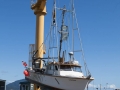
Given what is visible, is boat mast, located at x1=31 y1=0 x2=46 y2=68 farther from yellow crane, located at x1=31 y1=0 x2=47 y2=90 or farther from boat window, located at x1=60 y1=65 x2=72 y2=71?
boat window, located at x1=60 y1=65 x2=72 y2=71

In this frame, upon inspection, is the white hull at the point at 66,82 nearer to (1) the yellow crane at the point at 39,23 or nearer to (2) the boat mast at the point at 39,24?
(2) the boat mast at the point at 39,24

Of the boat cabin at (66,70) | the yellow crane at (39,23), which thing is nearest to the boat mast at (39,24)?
the yellow crane at (39,23)

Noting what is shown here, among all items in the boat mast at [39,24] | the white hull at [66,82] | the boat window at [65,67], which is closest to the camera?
the white hull at [66,82]

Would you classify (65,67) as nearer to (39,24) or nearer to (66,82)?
(66,82)

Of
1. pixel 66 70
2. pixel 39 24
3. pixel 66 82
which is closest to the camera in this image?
pixel 66 82

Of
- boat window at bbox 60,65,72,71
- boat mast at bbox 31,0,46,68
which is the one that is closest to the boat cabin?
boat window at bbox 60,65,72,71

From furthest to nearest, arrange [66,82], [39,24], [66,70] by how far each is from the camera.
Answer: [39,24], [66,70], [66,82]

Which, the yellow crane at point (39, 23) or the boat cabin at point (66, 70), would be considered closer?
the boat cabin at point (66, 70)

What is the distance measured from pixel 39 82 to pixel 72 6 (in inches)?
380

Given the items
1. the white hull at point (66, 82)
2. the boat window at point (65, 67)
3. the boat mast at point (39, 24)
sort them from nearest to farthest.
Result: the white hull at point (66, 82)
the boat window at point (65, 67)
the boat mast at point (39, 24)

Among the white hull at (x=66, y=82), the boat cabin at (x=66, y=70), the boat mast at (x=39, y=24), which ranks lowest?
the white hull at (x=66, y=82)

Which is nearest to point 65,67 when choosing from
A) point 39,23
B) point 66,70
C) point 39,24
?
point 66,70

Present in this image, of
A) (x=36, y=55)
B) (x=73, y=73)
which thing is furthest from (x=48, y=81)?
(x=36, y=55)

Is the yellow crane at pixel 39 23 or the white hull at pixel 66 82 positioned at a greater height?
the yellow crane at pixel 39 23
